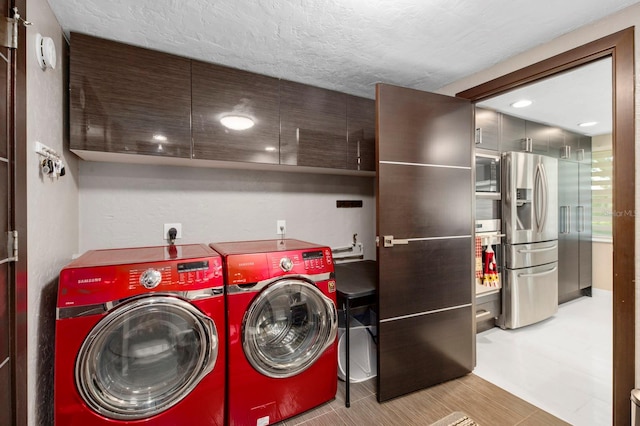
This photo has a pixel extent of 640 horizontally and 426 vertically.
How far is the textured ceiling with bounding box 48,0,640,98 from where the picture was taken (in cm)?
145

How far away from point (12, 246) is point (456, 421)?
8.04 ft

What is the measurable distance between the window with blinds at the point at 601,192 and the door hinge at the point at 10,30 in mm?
5929

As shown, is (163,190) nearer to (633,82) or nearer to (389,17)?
(389,17)

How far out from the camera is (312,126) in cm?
223

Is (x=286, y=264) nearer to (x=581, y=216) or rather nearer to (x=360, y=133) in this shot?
(x=360, y=133)

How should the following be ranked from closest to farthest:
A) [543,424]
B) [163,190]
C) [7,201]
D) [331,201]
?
[7,201]
[543,424]
[163,190]
[331,201]

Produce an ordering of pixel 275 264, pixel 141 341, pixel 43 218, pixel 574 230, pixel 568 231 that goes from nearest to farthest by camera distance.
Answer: pixel 43 218 < pixel 141 341 < pixel 275 264 < pixel 568 231 < pixel 574 230

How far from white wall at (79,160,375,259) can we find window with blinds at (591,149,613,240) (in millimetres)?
3642

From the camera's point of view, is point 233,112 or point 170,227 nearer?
point 233,112

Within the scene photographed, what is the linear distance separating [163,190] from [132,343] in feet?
3.65

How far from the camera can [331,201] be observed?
279 cm

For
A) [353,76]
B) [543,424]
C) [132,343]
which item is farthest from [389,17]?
[543,424]

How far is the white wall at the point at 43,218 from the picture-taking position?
1.25 meters

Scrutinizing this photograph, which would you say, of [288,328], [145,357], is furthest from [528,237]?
[145,357]
